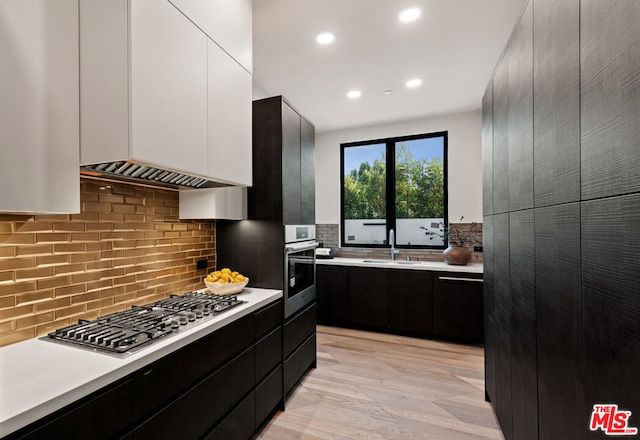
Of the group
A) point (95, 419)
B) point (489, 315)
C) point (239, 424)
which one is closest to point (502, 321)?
point (489, 315)

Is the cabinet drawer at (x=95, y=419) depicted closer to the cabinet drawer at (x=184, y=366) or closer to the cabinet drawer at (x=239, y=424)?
the cabinet drawer at (x=184, y=366)

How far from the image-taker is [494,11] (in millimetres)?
2137

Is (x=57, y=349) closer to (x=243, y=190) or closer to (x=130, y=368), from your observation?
(x=130, y=368)

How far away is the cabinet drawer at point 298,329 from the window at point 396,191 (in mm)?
2056

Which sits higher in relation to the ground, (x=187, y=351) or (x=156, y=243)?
(x=156, y=243)

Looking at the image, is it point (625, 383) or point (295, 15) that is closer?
point (625, 383)

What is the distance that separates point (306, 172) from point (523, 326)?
6.35 feet

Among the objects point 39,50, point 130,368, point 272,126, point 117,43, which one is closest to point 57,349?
point 130,368

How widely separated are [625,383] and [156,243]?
2.22 m

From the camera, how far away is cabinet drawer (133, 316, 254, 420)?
1166 mm

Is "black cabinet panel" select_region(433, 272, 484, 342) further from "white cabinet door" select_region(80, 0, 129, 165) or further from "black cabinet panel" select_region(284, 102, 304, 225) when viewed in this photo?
"white cabinet door" select_region(80, 0, 129, 165)

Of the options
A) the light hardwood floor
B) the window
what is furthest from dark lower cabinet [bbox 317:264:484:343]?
the window

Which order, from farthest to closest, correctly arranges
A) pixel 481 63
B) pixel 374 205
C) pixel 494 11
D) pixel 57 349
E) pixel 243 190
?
1. pixel 374 205
2. pixel 481 63
3. pixel 243 190
4. pixel 494 11
5. pixel 57 349

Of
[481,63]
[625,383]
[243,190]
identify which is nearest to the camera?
[625,383]
